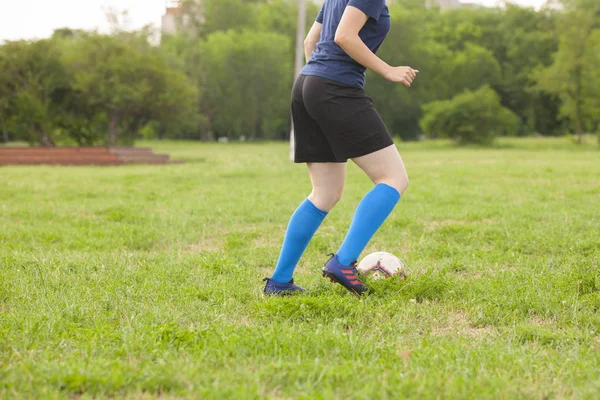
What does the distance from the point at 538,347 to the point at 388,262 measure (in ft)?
4.88

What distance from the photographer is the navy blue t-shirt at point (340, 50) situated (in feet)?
12.7

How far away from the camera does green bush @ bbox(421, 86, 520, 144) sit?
142 ft

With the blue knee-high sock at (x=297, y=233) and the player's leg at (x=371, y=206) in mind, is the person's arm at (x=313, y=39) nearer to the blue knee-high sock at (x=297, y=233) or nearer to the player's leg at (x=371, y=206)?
the player's leg at (x=371, y=206)

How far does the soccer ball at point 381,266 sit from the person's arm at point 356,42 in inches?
51.7

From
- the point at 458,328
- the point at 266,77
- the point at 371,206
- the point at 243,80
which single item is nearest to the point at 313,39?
the point at 371,206

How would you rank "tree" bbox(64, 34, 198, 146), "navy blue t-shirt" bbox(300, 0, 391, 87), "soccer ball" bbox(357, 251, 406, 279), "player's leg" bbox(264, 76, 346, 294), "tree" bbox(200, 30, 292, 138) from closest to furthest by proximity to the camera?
"navy blue t-shirt" bbox(300, 0, 391, 87) → "player's leg" bbox(264, 76, 346, 294) → "soccer ball" bbox(357, 251, 406, 279) → "tree" bbox(64, 34, 198, 146) → "tree" bbox(200, 30, 292, 138)

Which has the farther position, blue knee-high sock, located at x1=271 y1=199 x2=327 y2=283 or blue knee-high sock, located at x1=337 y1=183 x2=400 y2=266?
blue knee-high sock, located at x1=271 y1=199 x2=327 y2=283

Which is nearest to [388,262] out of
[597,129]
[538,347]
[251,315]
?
[251,315]

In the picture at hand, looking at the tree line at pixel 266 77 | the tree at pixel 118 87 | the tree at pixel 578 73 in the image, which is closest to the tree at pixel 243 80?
the tree line at pixel 266 77

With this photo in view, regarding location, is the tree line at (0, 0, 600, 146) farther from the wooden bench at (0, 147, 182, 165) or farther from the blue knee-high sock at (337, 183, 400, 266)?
the blue knee-high sock at (337, 183, 400, 266)

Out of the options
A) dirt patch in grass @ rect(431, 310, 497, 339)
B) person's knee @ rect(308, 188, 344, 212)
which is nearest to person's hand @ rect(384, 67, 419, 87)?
person's knee @ rect(308, 188, 344, 212)

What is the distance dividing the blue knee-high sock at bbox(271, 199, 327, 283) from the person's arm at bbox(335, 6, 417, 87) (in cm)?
92

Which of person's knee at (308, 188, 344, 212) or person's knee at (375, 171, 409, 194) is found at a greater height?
person's knee at (375, 171, 409, 194)

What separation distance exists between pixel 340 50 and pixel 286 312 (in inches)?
61.2
